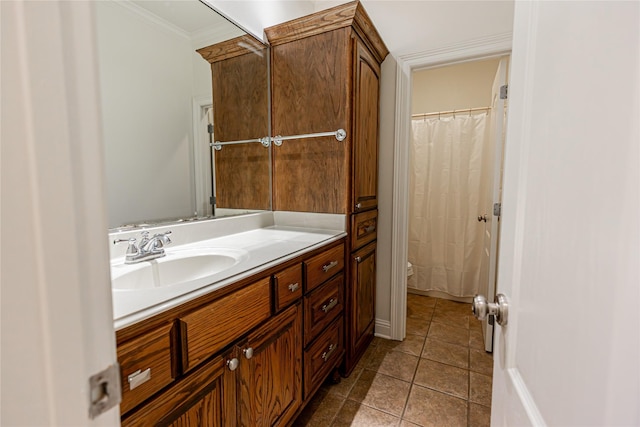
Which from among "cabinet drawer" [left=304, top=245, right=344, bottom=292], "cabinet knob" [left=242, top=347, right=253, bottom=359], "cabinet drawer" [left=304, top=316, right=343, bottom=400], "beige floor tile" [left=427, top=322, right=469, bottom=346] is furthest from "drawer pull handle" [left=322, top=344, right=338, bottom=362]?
"beige floor tile" [left=427, top=322, right=469, bottom=346]

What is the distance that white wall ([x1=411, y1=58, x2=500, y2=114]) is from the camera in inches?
112

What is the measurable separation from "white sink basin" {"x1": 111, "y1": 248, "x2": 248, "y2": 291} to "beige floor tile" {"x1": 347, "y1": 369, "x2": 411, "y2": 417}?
107cm

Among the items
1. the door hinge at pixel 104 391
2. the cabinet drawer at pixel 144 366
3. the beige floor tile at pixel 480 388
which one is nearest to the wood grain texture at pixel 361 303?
the beige floor tile at pixel 480 388

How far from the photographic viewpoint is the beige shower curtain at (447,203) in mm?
2797

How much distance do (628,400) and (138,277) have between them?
1231 mm

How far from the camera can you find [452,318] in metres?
2.57

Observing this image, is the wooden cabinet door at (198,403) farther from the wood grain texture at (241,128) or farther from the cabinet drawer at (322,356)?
the wood grain texture at (241,128)

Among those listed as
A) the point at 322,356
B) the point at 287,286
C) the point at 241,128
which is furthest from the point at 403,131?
the point at 322,356

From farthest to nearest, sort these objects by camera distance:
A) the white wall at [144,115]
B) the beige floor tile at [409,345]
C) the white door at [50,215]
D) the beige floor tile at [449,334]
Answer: the beige floor tile at [449,334], the beige floor tile at [409,345], the white wall at [144,115], the white door at [50,215]

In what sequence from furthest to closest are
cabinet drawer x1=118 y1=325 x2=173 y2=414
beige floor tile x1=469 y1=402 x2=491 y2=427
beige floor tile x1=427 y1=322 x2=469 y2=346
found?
beige floor tile x1=427 y1=322 x2=469 y2=346, beige floor tile x1=469 y1=402 x2=491 y2=427, cabinet drawer x1=118 y1=325 x2=173 y2=414

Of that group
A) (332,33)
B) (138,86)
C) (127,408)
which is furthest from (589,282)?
(332,33)

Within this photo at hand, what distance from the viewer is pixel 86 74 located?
0.31m

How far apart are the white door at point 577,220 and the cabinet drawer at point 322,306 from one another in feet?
2.96

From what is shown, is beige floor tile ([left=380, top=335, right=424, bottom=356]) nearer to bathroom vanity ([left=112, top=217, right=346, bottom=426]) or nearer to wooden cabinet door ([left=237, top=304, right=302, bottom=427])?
bathroom vanity ([left=112, top=217, right=346, bottom=426])
